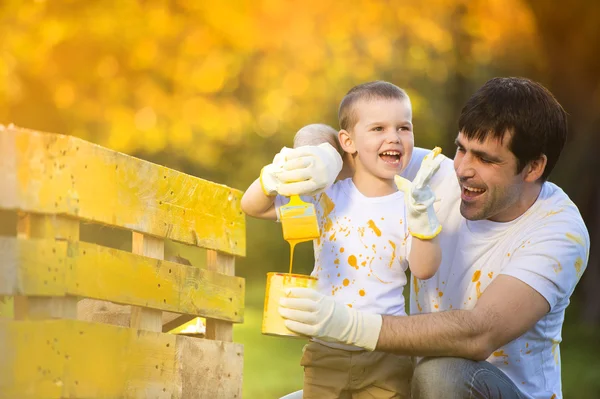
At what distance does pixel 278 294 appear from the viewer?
255 centimetres

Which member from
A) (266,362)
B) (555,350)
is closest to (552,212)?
(555,350)

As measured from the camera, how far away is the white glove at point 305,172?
8.66 ft

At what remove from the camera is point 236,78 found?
36.2ft

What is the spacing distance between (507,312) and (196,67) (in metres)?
8.46

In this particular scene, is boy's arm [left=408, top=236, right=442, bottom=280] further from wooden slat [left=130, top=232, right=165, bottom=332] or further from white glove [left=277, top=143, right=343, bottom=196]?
wooden slat [left=130, top=232, right=165, bottom=332]

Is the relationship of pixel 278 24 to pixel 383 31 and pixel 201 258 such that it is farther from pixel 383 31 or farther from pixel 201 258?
pixel 201 258

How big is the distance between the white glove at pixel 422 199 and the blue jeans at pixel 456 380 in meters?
0.42

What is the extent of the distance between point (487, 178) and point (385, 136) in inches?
15.9

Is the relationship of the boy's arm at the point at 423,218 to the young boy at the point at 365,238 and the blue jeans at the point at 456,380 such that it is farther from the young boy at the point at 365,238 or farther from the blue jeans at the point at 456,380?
the blue jeans at the point at 456,380

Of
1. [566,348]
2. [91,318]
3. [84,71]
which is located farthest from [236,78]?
[91,318]

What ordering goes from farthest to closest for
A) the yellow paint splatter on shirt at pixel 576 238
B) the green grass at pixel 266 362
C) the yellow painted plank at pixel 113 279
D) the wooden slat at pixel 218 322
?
the green grass at pixel 266 362 → the wooden slat at pixel 218 322 → the yellow paint splatter on shirt at pixel 576 238 → the yellow painted plank at pixel 113 279

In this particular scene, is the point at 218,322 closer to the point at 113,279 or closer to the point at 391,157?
the point at 113,279

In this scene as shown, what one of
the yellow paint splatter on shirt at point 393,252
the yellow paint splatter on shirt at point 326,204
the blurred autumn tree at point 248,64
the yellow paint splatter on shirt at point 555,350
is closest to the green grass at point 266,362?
the blurred autumn tree at point 248,64

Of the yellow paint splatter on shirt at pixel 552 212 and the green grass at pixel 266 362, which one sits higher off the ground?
the yellow paint splatter on shirt at pixel 552 212
